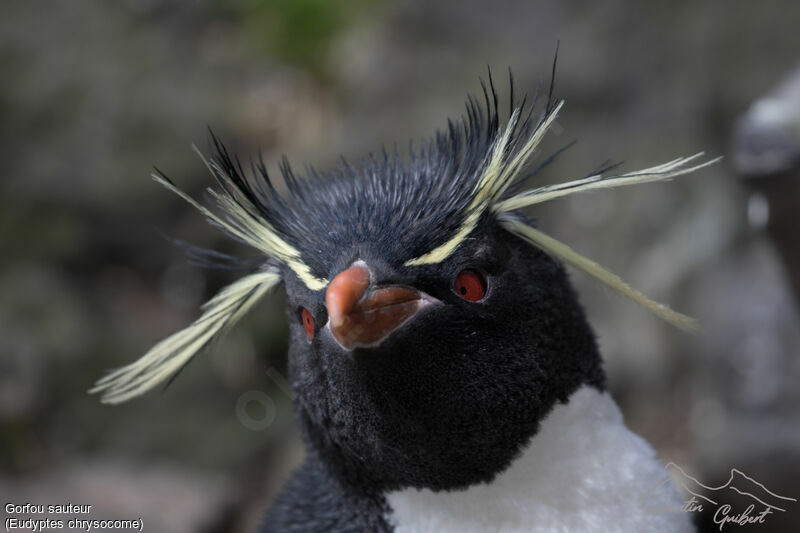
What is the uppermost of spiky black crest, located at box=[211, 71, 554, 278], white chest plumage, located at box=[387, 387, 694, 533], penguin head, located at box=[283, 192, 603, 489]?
spiky black crest, located at box=[211, 71, 554, 278]

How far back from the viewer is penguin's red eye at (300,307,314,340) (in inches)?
70.2

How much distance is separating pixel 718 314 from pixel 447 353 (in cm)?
385

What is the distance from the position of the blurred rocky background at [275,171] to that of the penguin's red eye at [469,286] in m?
2.82

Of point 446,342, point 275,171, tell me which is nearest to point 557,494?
point 446,342

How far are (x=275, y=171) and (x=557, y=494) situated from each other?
5465 millimetres

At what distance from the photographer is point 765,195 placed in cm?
294

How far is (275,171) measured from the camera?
697 centimetres

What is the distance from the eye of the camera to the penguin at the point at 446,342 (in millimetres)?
1670

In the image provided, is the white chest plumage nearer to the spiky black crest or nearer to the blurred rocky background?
the spiky black crest

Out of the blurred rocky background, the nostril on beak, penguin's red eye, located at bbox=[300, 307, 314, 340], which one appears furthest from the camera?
the blurred rocky background

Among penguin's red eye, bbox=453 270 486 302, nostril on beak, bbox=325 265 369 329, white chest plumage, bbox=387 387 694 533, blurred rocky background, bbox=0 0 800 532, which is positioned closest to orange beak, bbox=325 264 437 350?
nostril on beak, bbox=325 265 369 329

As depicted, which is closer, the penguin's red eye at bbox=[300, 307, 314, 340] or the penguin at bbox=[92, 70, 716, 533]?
the penguin at bbox=[92, 70, 716, 533]

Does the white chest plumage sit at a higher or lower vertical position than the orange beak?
lower

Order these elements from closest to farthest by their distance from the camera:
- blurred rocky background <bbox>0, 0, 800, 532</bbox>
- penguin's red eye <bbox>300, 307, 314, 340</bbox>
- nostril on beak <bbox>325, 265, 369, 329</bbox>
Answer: nostril on beak <bbox>325, 265, 369, 329</bbox> < penguin's red eye <bbox>300, 307, 314, 340</bbox> < blurred rocky background <bbox>0, 0, 800, 532</bbox>
